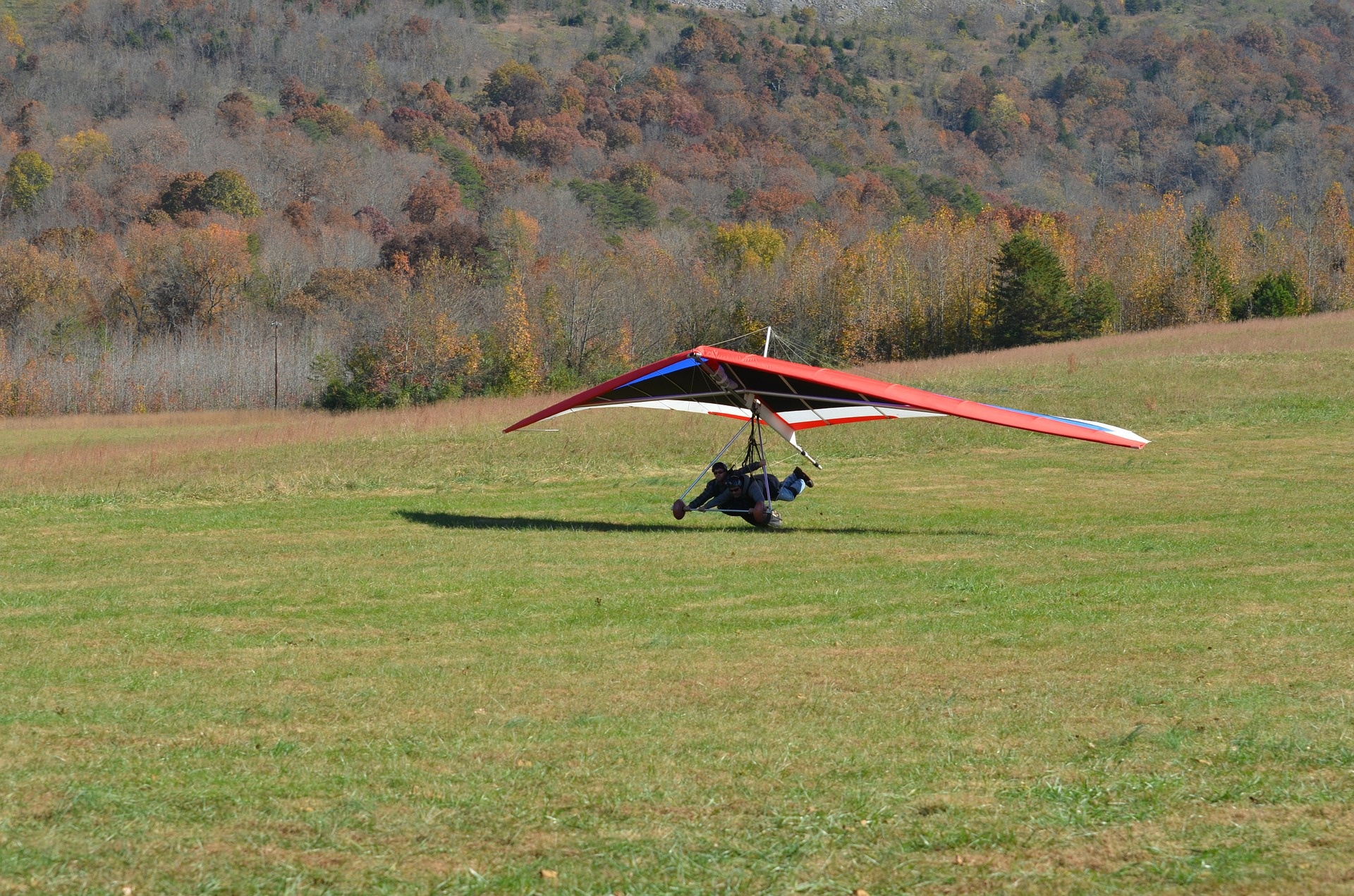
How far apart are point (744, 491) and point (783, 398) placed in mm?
1733

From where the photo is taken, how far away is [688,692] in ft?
31.2

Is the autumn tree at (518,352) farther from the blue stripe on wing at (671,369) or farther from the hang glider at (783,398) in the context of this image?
the blue stripe on wing at (671,369)

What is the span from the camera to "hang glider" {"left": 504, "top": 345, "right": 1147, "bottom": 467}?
17094mm

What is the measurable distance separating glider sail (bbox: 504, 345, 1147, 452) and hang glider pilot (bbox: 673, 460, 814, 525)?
657 millimetres

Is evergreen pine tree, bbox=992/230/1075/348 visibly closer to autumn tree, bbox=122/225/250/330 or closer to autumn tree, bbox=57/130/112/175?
autumn tree, bbox=122/225/250/330

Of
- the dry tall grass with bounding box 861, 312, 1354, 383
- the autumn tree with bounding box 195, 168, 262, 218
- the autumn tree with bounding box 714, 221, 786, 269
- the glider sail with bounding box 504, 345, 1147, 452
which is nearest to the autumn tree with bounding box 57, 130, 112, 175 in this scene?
the autumn tree with bounding box 195, 168, 262, 218

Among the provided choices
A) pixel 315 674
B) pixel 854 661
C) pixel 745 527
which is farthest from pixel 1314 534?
pixel 315 674

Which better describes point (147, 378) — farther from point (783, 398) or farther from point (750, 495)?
point (750, 495)

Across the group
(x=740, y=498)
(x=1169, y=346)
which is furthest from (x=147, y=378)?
(x=740, y=498)

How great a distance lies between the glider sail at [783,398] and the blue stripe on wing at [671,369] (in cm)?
2

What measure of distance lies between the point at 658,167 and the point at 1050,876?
191 metres

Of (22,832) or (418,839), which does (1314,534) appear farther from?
(22,832)

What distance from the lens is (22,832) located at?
616 cm

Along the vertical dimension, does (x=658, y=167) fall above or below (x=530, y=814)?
above
